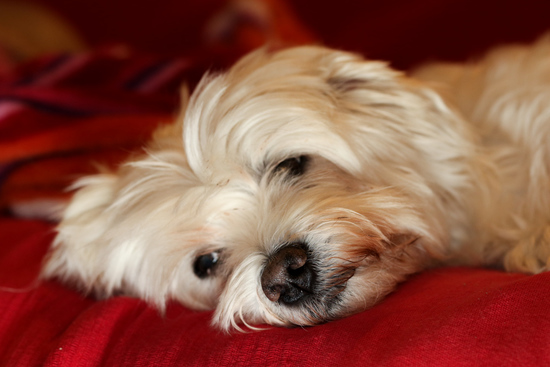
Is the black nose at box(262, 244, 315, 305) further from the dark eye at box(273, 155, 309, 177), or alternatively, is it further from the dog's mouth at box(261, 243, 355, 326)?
the dark eye at box(273, 155, 309, 177)

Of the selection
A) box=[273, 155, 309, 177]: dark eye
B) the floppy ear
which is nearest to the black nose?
box=[273, 155, 309, 177]: dark eye

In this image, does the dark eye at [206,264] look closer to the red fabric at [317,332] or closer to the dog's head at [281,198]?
the dog's head at [281,198]

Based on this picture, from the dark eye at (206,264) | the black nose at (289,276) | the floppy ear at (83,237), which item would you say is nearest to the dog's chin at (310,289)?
the black nose at (289,276)

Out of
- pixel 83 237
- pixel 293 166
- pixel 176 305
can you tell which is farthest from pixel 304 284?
pixel 83 237

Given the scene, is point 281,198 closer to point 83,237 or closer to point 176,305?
point 176,305

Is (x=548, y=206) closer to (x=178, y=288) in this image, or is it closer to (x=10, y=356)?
(x=178, y=288)

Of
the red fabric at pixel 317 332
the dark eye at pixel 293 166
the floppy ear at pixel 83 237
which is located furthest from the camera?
the floppy ear at pixel 83 237

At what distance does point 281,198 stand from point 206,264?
35 centimetres

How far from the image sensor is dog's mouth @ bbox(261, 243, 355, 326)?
4.12ft

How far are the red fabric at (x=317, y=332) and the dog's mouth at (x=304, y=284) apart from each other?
0.26 ft

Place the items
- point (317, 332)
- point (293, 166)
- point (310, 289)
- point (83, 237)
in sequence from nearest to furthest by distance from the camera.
→ point (317, 332) < point (310, 289) < point (293, 166) < point (83, 237)

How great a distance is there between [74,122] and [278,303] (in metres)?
1.40

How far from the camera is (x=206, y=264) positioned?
1.62 metres

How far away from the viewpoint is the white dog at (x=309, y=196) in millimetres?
1294
